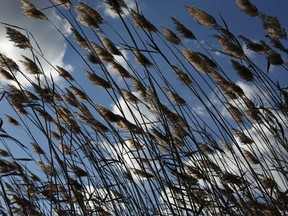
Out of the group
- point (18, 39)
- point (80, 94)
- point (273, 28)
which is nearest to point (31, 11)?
point (18, 39)

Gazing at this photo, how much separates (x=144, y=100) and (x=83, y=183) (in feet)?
2.69

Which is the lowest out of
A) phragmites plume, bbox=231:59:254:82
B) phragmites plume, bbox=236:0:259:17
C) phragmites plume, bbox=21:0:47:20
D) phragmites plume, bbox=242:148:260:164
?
phragmites plume, bbox=242:148:260:164

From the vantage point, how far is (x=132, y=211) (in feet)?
10.1

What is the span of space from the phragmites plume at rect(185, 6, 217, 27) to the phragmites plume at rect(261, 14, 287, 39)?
0.46 metres

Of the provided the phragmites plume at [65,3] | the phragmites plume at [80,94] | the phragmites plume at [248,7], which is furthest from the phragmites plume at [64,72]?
the phragmites plume at [248,7]

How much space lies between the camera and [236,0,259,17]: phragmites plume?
12.1 feet

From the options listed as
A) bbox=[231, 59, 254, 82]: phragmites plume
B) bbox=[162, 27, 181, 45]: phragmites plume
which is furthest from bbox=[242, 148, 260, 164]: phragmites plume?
bbox=[162, 27, 181, 45]: phragmites plume

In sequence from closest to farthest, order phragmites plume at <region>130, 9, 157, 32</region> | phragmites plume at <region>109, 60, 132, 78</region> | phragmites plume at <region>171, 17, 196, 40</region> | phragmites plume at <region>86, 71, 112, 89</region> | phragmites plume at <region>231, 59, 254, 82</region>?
phragmites plume at <region>130, 9, 157, 32</region>
phragmites plume at <region>86, 71, 112, 89</region>
phragmites plume at <region>109, 60, 132, 78</region>
phragmites plume at <region>231, 59, 254, 82</region>
phragmites plume at <region>171, 17, 196, 40</region>

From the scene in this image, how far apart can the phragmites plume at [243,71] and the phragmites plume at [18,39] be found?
1.71 metres

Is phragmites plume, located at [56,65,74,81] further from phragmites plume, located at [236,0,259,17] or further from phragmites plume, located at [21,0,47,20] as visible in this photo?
phragmites plume, located at [236,0,259,17]

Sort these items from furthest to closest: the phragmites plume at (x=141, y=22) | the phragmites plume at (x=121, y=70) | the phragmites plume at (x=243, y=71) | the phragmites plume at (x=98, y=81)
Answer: the phragmites plume at (x=243, y=71), the phragmites plume at (x=121, y=70), the phragmites plume at (x=98, y=81), the phragmites plume at (x=141, y=22)

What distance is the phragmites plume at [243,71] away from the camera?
139 inches

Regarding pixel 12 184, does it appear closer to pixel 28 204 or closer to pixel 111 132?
pixel 28 204

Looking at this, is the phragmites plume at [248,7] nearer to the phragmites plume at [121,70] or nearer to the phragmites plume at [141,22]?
the phragmites plume at [141,22]
